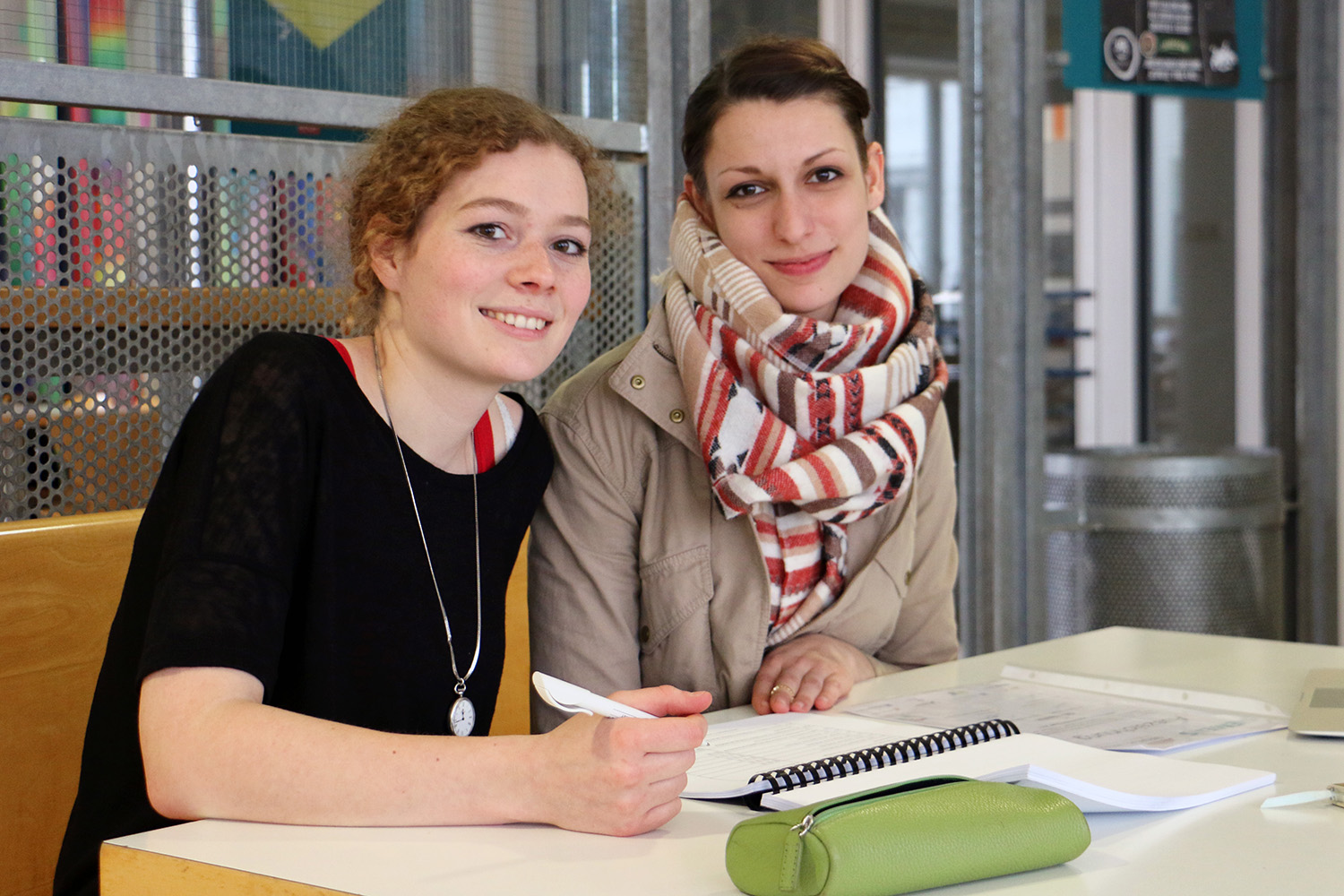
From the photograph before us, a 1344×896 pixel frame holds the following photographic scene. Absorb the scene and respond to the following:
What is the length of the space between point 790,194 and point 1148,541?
1.86 meters

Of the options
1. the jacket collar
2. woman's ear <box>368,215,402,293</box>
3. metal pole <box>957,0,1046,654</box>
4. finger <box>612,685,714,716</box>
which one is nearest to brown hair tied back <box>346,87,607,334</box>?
woman's ear <box>368,215,402,293</box>

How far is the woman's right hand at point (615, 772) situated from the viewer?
92 cm

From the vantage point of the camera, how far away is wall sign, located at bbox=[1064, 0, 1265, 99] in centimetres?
325

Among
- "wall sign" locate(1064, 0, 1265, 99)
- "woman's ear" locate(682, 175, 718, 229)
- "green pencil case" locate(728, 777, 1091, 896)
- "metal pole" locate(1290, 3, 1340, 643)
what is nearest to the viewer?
"green pencil case" locate(728, 777, 1091, 896)

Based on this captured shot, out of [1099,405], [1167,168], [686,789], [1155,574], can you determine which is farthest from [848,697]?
[1167,168]

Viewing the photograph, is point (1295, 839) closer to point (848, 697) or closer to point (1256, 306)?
point (848, 697)

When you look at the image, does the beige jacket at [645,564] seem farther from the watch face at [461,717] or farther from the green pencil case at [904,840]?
the green pencil case at [904,840]

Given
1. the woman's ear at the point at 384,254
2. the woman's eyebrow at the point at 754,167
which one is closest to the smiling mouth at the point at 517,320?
the woman's ear at the point at 384,254

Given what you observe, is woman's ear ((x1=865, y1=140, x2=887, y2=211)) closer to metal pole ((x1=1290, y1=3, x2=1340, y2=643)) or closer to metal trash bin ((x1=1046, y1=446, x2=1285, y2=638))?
metal trash bin ((x1=1046, y1=446, x2=1285, y2=638))

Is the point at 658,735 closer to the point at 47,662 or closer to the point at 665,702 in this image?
the point at 665,702

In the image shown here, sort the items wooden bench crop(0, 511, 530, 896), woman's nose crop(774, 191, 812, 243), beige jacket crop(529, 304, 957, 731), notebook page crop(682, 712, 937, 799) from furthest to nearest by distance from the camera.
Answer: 1. woman's nose crop(774, 191, 812, 243)
2. beige jacket crop(529, 304, 957, 731)
3. wooden bench crop(0, 511, 530, 896)
4. notebook page crop(682, 712, 937, 799)

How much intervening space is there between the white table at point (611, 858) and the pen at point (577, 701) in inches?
3.2

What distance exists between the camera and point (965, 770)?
3.26ft

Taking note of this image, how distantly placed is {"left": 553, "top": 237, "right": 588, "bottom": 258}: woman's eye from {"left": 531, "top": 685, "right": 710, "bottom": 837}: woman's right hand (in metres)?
0.55
